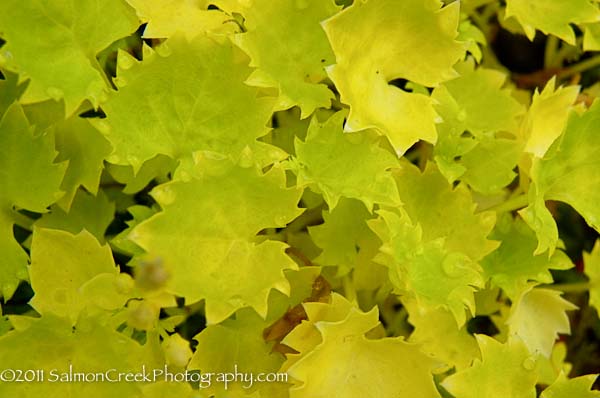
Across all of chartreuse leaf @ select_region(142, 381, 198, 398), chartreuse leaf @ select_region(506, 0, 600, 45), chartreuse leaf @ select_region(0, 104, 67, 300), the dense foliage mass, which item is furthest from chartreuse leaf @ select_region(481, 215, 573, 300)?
chartreuse leaf @ select_region(0, 104, 67, 300)

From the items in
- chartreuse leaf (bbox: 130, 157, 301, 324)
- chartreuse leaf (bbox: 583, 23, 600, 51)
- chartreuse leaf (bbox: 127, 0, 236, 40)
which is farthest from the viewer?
chartreuse leaf (bbox: 583, 23, 600, 51)

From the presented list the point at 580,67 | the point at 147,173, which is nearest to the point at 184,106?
the point at 147,173

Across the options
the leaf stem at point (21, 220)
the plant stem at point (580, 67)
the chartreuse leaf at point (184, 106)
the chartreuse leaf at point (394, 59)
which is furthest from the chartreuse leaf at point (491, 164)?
the leaf stem at point (21, 220)

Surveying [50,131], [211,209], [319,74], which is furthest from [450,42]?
[50,131]

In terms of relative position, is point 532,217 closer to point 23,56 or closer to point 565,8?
point 565,8

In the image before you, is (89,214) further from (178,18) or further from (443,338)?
(443,338)

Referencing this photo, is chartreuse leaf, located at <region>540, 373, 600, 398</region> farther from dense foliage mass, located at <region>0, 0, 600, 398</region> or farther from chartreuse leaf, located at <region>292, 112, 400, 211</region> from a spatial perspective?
chartreuse leaf, located at <region>292, 112, 400, 211</region>
